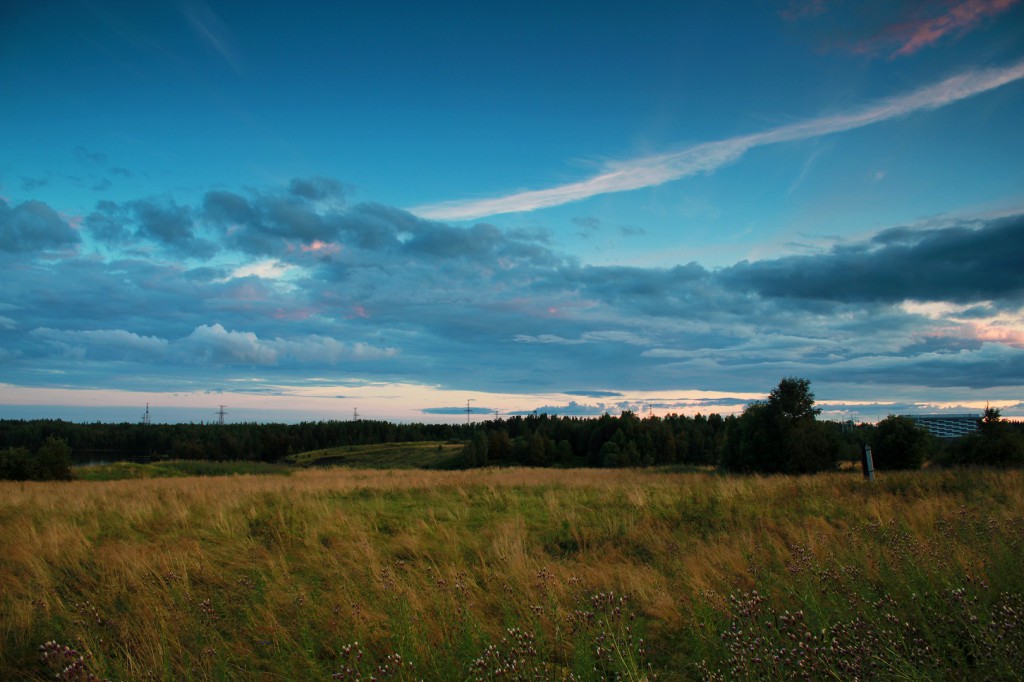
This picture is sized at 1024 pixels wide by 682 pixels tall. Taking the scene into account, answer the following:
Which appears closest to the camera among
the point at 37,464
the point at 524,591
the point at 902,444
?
the point at 524,591

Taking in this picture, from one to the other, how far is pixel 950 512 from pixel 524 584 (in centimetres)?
836

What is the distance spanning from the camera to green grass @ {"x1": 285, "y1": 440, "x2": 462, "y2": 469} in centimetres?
8450

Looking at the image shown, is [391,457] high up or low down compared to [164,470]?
down

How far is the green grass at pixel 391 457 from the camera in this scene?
8450cm

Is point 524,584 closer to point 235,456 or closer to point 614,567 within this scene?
point 614,567

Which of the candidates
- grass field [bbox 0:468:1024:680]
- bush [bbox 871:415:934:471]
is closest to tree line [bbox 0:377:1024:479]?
bush [bbox 871:415:934:471]

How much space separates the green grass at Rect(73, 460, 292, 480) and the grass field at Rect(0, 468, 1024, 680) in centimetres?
2919

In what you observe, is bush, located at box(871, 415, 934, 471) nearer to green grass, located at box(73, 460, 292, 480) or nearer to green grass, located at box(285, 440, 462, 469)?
green grass, located at box(73, 460, 292, 480)

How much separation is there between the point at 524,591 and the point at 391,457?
→ 88.0 meters

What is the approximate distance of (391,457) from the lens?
90.1m

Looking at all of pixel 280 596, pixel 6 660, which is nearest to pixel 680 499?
pixel 280 596

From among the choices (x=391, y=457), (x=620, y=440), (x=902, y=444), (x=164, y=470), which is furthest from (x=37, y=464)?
(x=620, y=440)

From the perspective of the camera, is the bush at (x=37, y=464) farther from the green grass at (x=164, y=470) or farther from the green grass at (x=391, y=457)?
the green grass at (x=391, y=457)

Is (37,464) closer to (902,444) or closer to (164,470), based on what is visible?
(164,470)
